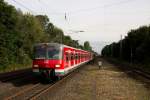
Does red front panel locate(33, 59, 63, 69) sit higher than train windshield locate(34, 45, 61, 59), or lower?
lower

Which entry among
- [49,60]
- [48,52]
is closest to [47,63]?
[49,60]

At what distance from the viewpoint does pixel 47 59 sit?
20016 millimetres

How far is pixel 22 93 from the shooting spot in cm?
1521

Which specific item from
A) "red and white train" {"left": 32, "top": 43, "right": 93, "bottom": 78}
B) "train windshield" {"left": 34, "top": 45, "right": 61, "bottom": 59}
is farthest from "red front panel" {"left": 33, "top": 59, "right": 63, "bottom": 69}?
"train windshield" {"left": 34, "top": 45, "right": 61, "bottom": 59}

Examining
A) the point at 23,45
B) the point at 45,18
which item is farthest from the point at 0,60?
the point at 45,18

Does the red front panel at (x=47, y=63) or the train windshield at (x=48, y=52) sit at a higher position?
the train windshield at (x=48, y=52)

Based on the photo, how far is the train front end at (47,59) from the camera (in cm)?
1989

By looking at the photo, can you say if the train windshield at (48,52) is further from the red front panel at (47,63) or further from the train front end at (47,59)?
the red front panel at (47,63)

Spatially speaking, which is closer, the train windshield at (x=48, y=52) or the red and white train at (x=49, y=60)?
the red and white train at (x=49, y=60)

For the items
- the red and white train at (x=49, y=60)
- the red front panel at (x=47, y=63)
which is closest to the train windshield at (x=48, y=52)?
the red and white train at (x=49, y=60)

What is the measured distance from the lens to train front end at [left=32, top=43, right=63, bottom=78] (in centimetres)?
1989

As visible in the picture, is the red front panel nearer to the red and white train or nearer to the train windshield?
the red and white train

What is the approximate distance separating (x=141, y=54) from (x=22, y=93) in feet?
140

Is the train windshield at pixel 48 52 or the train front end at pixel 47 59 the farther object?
the train windshield at pixel 48 52
